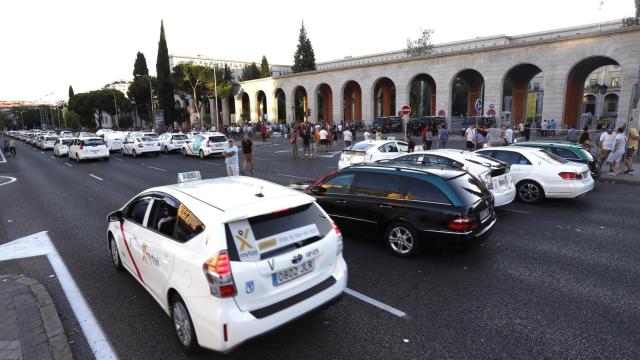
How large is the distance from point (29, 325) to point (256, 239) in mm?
2891

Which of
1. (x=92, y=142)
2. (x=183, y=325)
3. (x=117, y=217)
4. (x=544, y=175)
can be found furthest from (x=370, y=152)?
(x=92, y=142)

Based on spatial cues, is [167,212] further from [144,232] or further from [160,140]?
[160,140]

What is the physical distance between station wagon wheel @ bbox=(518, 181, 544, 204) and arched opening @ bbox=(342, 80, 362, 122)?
1691 inches

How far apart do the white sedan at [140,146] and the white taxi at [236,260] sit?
2327 centimetres

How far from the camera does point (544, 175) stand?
32.9ft

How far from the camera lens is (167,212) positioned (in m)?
4.28

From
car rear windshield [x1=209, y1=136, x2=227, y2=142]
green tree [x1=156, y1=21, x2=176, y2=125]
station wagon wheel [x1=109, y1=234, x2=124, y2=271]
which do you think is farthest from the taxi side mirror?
green tree [x1=156, y1=21, x2=176, y2=125]

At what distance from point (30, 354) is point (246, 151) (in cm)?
1204

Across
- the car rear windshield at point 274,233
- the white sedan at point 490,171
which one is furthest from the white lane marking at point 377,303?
the white sedan at point 490,171

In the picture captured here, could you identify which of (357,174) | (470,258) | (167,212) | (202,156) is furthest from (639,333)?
(202,156)

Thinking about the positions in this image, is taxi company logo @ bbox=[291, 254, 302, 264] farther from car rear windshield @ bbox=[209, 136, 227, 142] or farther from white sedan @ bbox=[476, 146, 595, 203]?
car rear windshield @ bbox=[209, 136, 227, 142]

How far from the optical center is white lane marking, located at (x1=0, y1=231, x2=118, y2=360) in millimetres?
4062

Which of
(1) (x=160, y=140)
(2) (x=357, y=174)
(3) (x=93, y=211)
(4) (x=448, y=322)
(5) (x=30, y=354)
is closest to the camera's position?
(5) (x=30, y=354)

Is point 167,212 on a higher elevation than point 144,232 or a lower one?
higher
